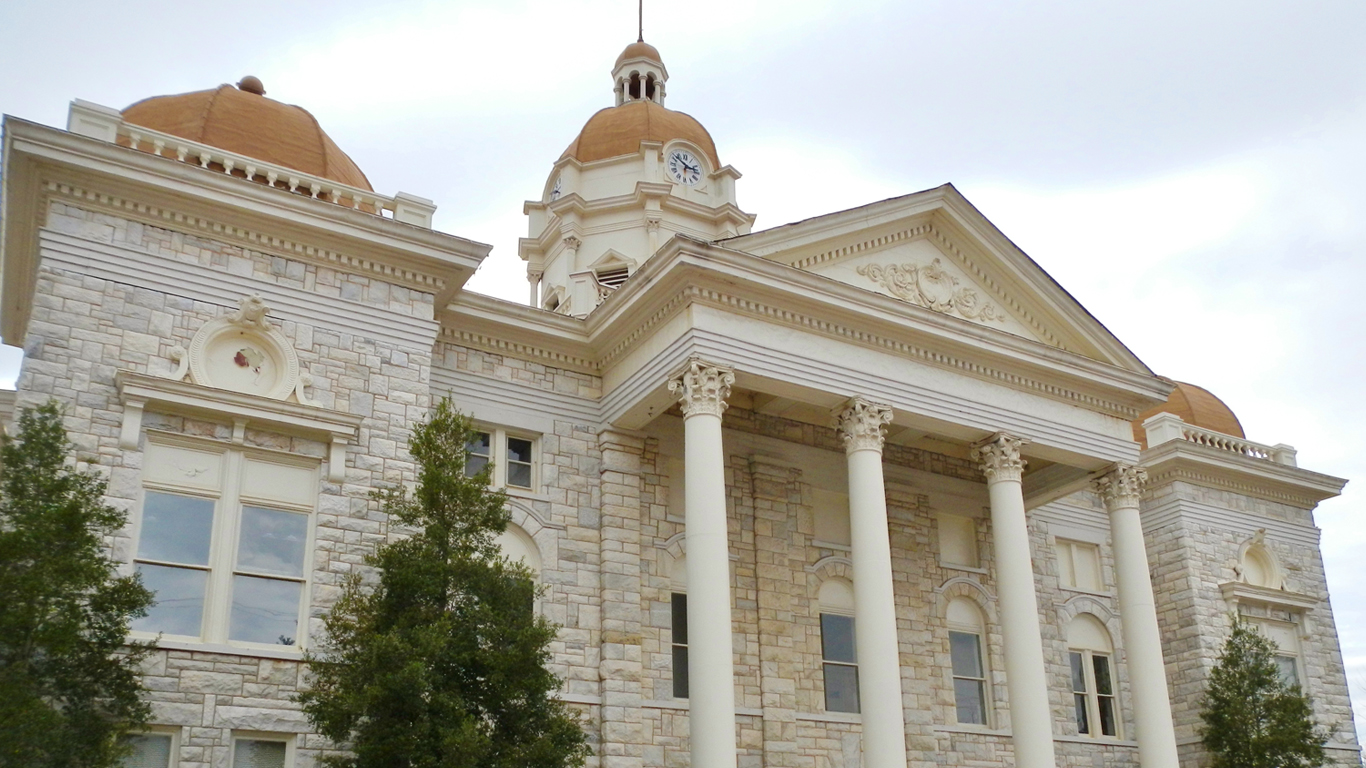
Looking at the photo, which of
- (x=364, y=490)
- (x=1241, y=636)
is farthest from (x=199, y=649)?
(x=1241, y=636)

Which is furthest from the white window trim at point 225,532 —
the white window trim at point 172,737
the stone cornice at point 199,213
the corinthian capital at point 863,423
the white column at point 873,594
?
the corinthian capital at point 863,423

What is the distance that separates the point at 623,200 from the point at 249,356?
1762 cm

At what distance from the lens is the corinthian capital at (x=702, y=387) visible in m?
19.2

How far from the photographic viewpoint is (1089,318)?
23516 mm

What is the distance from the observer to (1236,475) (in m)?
29.5

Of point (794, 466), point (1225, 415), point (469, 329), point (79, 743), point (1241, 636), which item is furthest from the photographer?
point (1225, 415)

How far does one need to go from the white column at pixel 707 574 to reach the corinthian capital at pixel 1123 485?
8.36 metres

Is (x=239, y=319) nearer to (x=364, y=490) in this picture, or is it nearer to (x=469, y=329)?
A: (x=364, y=490)

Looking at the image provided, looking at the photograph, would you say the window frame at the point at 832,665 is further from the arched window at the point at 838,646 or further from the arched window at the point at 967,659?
the arched window at the point at 967,659

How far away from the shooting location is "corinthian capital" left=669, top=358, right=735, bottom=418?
19172 mm

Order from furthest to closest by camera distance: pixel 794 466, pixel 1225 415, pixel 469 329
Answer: pixel 1225 415, pixel 794 466, pixel 469 329

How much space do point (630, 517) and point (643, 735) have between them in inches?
135

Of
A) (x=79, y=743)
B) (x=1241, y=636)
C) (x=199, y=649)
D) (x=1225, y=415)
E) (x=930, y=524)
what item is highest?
(x=1225, y=415)

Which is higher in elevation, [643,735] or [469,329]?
[469,329]
